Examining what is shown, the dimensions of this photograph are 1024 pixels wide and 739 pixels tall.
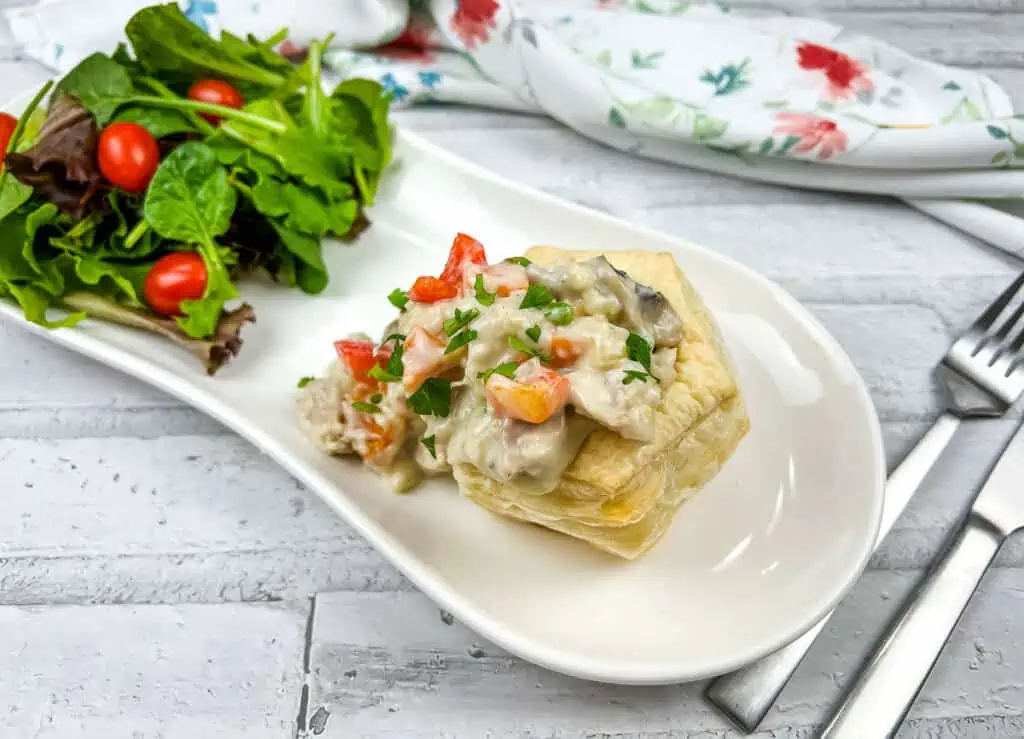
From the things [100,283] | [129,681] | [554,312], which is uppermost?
[554,312]

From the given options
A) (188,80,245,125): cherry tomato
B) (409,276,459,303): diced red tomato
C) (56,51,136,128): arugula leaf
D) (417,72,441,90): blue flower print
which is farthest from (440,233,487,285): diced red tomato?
(417,72,441,90): blue flower print

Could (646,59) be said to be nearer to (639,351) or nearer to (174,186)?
(174,186)

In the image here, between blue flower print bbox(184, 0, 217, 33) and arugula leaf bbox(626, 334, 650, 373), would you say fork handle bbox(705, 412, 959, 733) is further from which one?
blue flower print bbox(184, 0, 217, 33)

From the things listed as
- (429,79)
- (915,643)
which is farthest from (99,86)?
(915,643)

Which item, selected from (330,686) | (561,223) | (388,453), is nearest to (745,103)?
(561,223)

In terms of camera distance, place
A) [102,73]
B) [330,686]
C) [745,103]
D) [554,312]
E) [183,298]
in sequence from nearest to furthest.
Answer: [554,312] < [330,686] < [183,298] < [102,73] < [745,103]

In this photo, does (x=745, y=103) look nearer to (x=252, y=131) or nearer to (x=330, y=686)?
(x=252, y=131)

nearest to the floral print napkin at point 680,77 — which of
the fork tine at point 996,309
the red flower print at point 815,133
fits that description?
the red flower print at point 815,133
